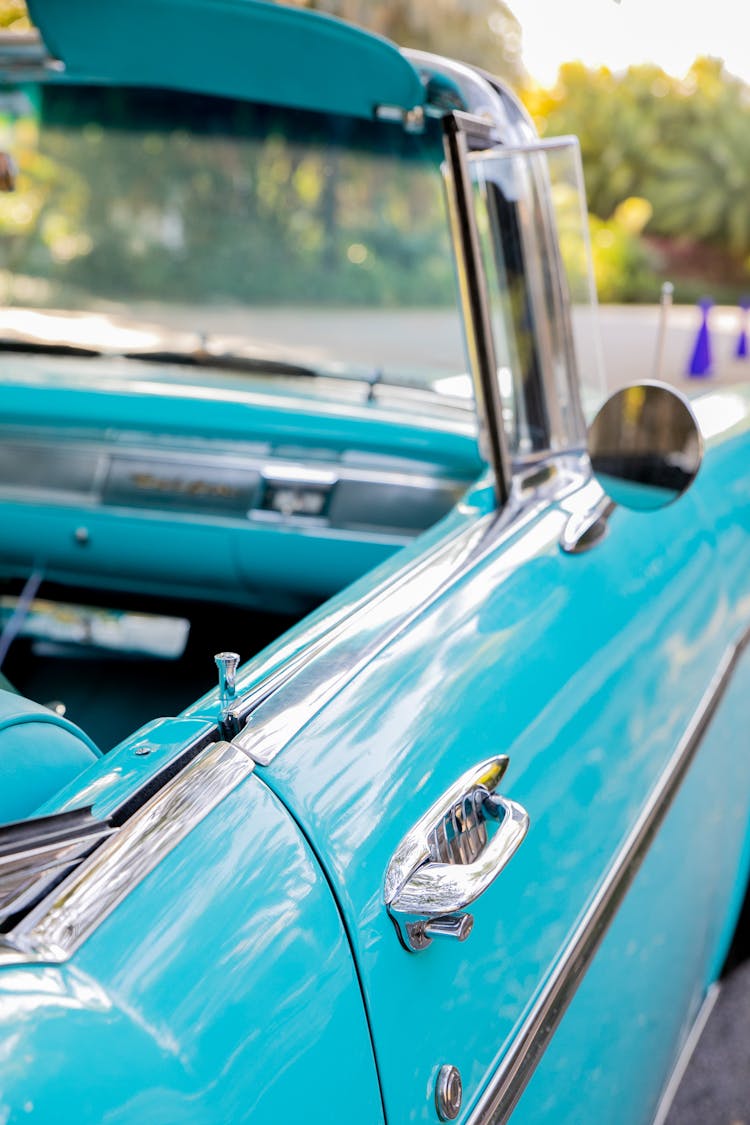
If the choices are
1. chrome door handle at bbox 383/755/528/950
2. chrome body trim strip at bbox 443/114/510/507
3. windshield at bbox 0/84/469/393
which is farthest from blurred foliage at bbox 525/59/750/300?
chrome door handle at bbox 383/755/528/950

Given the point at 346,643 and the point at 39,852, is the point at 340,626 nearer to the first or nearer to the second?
the point at 346,643

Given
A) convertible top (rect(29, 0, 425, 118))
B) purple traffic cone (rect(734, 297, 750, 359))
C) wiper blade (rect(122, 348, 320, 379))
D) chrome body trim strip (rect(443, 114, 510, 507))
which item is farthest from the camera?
purple traffic cone (rect(734, 297, 750, 359))

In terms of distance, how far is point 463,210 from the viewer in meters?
1.48

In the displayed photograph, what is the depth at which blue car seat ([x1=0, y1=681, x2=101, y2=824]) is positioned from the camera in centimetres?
98

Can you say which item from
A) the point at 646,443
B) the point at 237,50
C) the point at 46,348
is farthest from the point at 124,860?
the point at 46,348

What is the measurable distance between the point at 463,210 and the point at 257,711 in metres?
0.74

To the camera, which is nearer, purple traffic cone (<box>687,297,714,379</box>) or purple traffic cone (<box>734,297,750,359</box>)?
purple traffic cone (<box>687,297,714,379</box>)

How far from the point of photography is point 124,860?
867 millimetres

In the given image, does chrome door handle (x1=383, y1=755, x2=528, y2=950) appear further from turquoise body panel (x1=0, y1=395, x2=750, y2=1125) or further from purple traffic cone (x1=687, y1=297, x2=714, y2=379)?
purple traffic cone (x1=687, y1=297, x2=714, y2=379)

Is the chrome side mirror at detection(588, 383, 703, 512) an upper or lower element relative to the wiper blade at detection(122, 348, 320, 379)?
lower

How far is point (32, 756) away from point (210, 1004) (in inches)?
11.9

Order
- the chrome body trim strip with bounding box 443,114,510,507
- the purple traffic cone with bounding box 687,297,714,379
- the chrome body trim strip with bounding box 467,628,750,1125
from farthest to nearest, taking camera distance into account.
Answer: the purple traffic cone with bounding box 687,297,714,379, the chrome body trim strip with bounding box 443,114,510,507, the chrome body trim strip with bounding box 467,628,750,1125

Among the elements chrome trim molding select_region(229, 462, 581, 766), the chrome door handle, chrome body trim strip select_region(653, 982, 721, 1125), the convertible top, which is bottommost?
chrome body trim strip select_region(653, 982, 721, 1125)

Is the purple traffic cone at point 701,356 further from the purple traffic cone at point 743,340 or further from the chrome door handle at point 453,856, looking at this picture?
the chrome door handle at point 453,856
